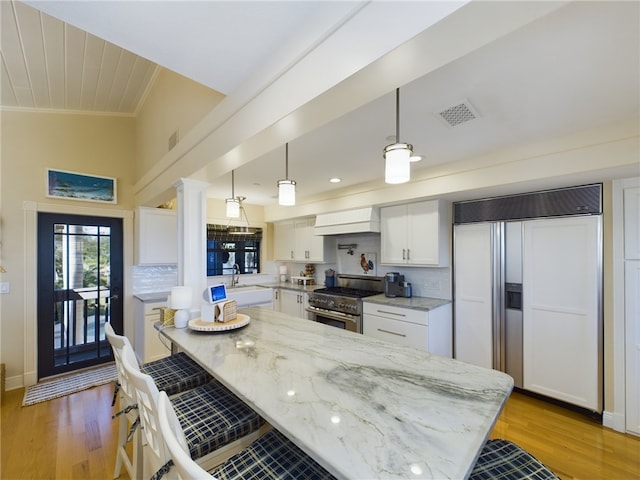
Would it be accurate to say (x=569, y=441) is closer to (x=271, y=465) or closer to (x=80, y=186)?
(x=271, y=465)

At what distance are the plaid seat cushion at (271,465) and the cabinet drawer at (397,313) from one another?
2301mm

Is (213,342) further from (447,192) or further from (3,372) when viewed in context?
(3,372)

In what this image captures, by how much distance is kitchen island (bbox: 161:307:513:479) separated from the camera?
81cm

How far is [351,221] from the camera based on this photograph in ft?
12.4

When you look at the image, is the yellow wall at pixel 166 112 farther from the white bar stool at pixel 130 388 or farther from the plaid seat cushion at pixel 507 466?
the plaid seat cushion at pixel 507 466

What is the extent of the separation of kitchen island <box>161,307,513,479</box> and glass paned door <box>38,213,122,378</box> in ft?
8.54

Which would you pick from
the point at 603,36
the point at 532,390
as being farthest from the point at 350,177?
the point at 532,390

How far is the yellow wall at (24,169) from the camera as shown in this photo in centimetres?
304

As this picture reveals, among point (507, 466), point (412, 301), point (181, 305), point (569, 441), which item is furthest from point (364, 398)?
point (412, 301)

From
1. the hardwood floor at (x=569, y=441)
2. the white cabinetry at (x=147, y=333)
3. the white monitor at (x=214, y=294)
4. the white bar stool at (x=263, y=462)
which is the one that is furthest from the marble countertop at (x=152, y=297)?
the hardwood floor at (x=569, y=441)

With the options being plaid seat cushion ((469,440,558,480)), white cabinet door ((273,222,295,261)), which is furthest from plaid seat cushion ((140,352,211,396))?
white cabinet door ((273,222,295,261))

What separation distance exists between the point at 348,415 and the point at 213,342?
1.12 metres

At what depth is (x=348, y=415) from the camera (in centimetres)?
100

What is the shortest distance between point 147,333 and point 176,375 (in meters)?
2.14
